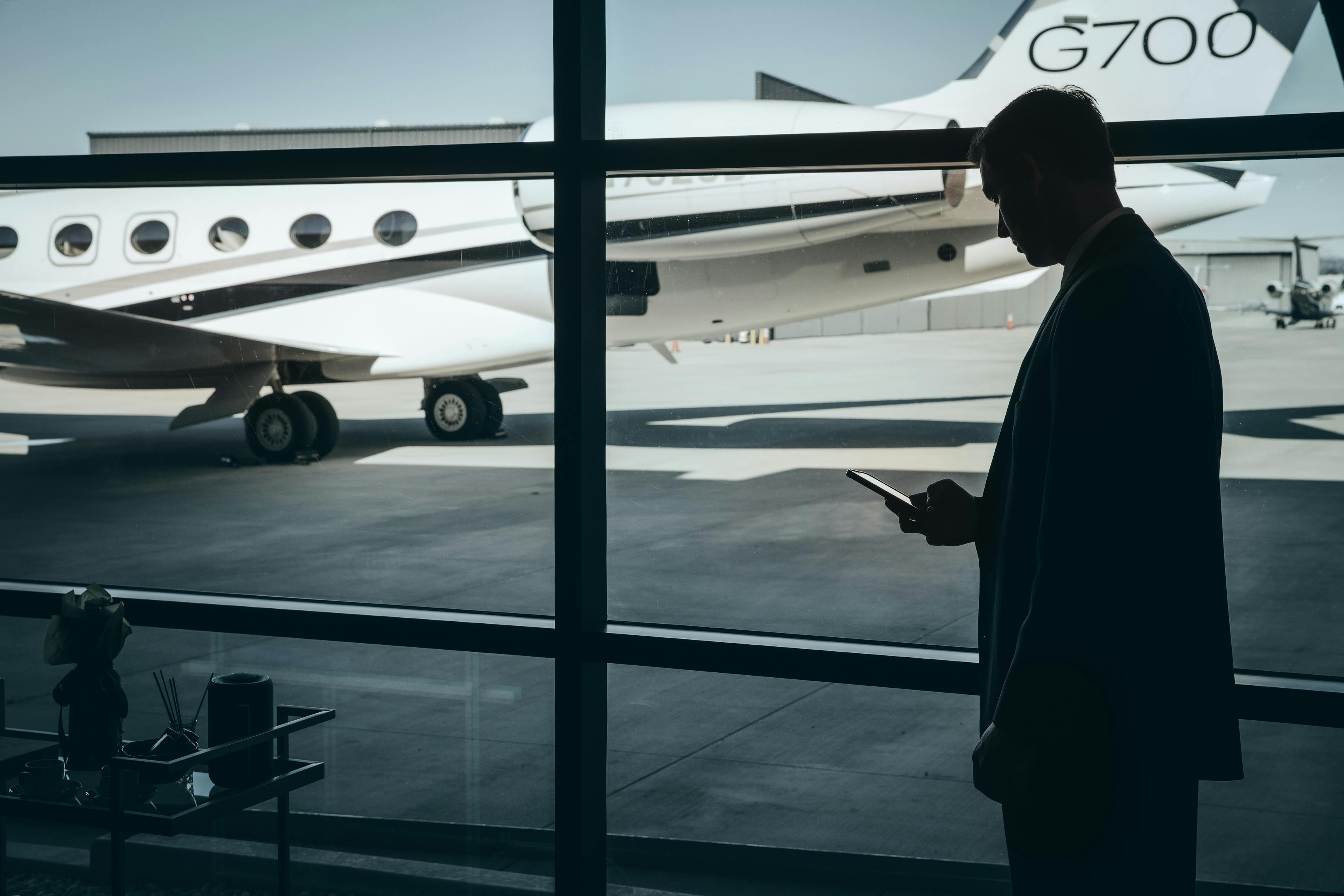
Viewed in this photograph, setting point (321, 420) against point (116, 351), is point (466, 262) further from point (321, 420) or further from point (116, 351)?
point (116, 351)

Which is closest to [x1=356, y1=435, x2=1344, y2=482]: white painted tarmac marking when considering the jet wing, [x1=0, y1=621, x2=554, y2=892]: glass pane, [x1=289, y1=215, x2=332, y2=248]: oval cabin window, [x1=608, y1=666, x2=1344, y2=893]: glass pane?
the jet wing

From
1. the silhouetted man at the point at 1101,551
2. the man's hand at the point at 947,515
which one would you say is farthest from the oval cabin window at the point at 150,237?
the silhouetted man at the point at 1101,551

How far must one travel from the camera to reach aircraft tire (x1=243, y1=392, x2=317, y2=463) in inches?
402

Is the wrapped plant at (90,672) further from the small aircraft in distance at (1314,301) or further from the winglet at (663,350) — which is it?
the small aircraft in distance at (1314,301)

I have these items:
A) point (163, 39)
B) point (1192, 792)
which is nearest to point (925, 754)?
point (1192, 792)

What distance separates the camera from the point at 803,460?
1309 centimetres

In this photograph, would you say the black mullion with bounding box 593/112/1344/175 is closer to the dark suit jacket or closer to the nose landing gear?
the dark suit jacket

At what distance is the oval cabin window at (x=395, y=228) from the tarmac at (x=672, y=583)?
1818 mm

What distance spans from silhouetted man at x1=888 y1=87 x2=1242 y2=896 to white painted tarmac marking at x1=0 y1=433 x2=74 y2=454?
1559 centimetres

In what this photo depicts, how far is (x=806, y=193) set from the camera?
827cm

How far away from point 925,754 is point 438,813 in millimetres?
1614

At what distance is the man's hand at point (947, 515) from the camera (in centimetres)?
127

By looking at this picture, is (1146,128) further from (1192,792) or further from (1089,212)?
(1192,792)

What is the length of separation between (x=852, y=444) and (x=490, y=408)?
154 inches
